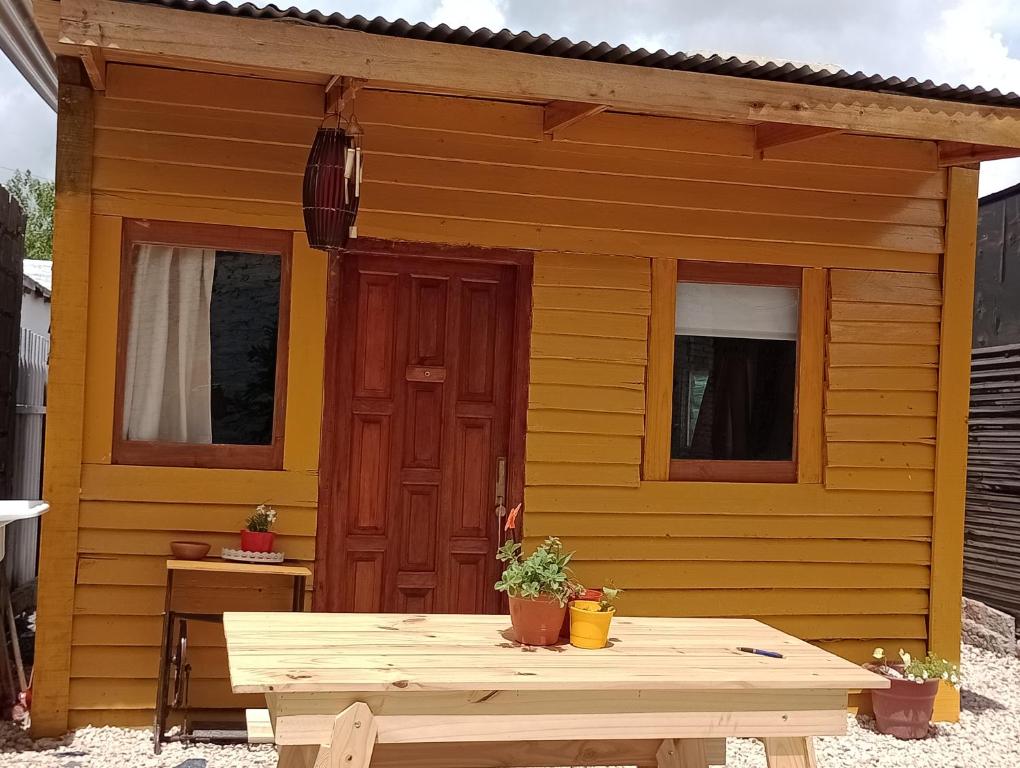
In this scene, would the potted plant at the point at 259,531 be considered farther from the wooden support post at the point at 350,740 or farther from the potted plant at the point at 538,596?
the wooden support post at the point at 350,740

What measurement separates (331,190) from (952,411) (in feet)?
11.7

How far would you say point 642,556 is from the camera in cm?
583

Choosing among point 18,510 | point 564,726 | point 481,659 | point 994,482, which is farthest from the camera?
point 994,482

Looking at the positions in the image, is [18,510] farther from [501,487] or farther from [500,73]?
[500,73]

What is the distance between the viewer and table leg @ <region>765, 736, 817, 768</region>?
337 cm

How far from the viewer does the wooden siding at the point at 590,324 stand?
206 inches

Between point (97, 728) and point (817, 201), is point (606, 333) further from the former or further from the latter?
point (97, 728)

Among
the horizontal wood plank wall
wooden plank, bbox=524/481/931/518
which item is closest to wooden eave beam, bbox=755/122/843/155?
wooden plank, bbox=524/481/931/518

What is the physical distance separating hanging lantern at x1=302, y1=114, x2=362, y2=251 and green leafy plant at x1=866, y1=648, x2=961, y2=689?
11.7ft

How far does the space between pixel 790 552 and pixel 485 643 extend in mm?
3024

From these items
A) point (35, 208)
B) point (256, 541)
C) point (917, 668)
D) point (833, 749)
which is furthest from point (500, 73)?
point (35, 208)

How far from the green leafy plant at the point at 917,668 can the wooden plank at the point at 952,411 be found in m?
0.11

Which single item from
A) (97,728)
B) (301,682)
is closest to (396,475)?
(97,728)

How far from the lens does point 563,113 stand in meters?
5.38
